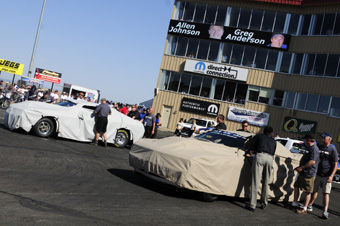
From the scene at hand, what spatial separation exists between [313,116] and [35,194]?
2970cm

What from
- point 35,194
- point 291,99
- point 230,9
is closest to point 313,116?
point 291,99

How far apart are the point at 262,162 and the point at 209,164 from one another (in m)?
1.16

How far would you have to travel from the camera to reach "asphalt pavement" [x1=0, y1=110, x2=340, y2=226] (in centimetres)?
479

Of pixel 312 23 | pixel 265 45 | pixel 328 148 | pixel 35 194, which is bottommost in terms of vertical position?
pixel 35 194

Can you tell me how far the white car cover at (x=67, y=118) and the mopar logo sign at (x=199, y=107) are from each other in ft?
73.9

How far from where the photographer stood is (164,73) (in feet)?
126

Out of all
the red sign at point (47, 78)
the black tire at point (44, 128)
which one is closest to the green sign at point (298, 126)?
the black tire at point (44, 128)

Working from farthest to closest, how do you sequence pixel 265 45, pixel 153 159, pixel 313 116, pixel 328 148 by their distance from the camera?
pixel 265 45
pixel 313 116
pixel 328 148
pixel 153 159

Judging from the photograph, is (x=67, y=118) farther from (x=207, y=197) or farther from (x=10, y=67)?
(x=10, y=67)

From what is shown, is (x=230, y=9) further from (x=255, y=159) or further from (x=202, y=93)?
(x=255, y=159)

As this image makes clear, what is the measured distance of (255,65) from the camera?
115ft

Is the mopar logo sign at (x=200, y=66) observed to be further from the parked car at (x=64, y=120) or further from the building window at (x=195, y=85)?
the parked car at (x=64, y=120)

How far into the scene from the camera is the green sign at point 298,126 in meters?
31.2

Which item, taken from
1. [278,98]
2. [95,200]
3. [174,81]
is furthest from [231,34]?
[95,200]
